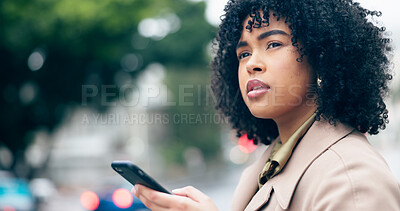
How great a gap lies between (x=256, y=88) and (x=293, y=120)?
0.21 meters

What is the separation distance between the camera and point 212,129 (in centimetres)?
2966

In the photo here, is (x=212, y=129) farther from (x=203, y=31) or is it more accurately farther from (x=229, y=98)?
(x=229, y=98)

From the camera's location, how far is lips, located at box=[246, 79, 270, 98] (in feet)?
5.95

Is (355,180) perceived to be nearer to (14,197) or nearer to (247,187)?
(247,187)

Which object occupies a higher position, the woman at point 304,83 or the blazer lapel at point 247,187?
the woman at point 304,83

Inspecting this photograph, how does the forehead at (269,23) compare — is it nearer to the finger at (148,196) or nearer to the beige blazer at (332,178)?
the beige blazer at (332,178)

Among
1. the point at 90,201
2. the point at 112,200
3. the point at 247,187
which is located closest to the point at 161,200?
the point at 247,187

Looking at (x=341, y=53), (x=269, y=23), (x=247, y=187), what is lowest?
(x=247, y=187)

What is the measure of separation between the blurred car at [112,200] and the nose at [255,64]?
7715 millimetres

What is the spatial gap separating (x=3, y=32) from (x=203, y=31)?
444 inches

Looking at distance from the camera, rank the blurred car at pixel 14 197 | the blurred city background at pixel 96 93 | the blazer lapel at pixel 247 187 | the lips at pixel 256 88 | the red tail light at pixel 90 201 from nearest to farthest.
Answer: the lips at pixel 256 88 < the blazer lapel at pixel 247 187 < the red tail light at pixel 90 201 < the blurred car at pixel 14 197 < the blurred city background at pixel 96 93

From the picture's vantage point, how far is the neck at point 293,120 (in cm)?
186

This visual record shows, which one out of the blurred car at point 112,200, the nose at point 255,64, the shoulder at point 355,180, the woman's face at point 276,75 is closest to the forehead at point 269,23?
the woman's face at point 276,75

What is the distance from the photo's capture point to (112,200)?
9445 millimetres
